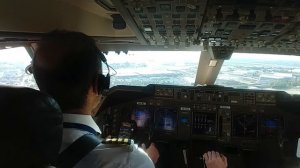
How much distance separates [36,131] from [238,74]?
11.8ft

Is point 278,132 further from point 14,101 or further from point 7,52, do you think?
point 14,101

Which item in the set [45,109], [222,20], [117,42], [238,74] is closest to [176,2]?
[222,20]

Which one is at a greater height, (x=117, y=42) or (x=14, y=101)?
(x=117, y=42)

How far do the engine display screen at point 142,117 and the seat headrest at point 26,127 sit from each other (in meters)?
2.70

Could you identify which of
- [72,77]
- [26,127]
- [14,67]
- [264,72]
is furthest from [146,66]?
[26,127]

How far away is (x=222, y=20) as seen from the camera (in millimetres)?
1725

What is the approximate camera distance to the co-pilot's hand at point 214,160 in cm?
341

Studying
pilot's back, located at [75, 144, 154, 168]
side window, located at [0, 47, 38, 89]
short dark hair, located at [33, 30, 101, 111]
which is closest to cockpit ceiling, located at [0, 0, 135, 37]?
side window, located at [0, 47, 38, 89]

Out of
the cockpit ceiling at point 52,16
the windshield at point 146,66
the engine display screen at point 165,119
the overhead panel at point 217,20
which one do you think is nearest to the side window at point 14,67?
the cockpit ceiling at point 52,16

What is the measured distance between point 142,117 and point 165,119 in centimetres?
22

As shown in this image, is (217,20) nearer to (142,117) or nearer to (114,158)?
(114,158)

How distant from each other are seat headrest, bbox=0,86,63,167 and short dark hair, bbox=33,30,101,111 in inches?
16.5

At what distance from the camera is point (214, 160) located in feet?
11.3

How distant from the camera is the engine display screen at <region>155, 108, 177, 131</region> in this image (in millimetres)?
3773
